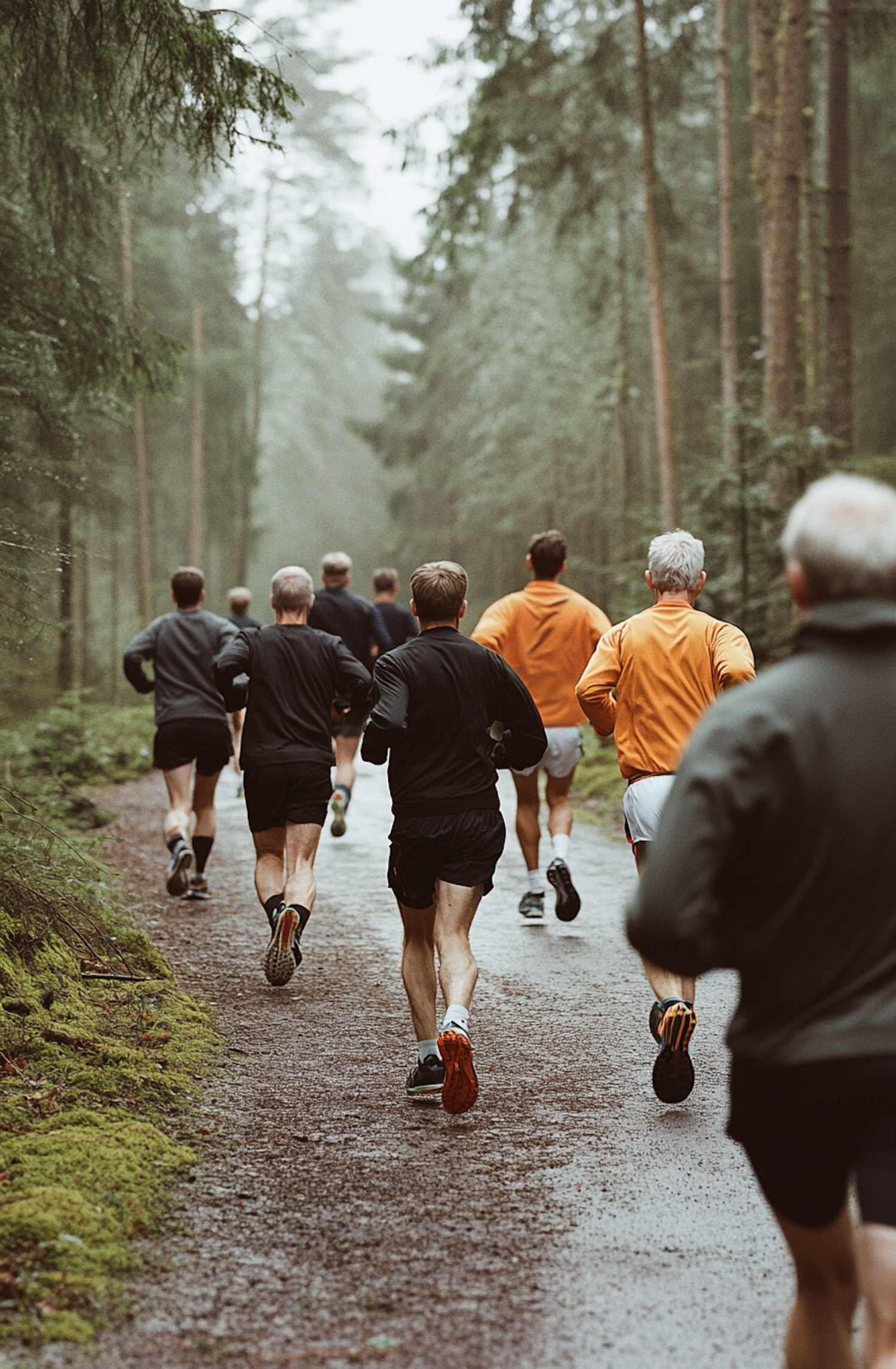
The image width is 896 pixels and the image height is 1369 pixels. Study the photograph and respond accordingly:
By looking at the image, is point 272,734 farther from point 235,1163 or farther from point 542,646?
point 235,1163

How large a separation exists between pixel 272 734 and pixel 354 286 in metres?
58.1

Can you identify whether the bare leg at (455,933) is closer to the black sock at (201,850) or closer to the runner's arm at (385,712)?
the runner's arm at (385,712)

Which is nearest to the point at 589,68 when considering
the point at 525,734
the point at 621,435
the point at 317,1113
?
the point at 621,435

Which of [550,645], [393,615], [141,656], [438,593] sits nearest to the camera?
[438,593]

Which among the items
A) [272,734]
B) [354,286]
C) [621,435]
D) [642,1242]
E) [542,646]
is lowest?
[642,1242]

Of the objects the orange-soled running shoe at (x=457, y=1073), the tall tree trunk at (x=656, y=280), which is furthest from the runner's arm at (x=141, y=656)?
the tall tree trunk at (x=656, y=280)

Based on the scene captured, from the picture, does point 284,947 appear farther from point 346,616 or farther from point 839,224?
point 839,224

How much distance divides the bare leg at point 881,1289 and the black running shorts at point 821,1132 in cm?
2

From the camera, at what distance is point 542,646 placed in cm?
A: 941

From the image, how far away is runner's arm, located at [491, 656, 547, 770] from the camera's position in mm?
5840

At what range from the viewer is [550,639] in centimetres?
940

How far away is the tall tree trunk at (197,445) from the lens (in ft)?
123

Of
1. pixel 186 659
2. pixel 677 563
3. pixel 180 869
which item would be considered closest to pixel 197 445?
pixel 186 659

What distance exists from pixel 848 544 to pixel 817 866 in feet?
1.95
